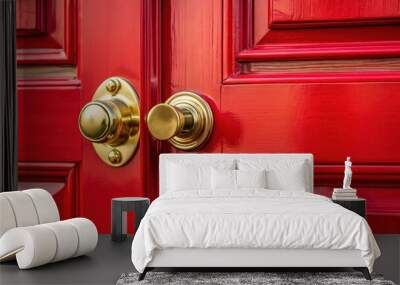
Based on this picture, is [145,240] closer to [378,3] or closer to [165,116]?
[165,116]

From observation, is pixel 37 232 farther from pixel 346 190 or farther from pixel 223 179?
pixel 346 190

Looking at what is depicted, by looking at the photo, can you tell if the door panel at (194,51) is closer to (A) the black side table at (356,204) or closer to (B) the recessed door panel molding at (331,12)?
(B) the recessed door panel molding at (331,12)

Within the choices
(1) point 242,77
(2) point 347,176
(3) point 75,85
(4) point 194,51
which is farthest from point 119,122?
(2) point 347,176

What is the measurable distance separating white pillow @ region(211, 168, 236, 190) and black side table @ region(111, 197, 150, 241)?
463mm

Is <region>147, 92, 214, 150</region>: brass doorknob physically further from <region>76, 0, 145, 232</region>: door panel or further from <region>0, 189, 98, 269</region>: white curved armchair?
<region>0, 189, 98, 269</region>: white curved armchair

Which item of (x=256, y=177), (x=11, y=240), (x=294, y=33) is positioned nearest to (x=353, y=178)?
(x=256, y=177)

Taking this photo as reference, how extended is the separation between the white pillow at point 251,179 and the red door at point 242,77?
281 mm

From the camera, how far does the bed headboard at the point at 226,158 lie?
478 cm

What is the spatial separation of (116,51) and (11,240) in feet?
5.46

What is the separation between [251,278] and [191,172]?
1.36m

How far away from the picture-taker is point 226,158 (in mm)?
4871

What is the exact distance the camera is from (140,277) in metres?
3.55

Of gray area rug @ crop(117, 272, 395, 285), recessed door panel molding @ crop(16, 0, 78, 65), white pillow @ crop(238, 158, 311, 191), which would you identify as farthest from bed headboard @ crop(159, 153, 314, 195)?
gray area rug @ crop(117, 272, 395, 285)

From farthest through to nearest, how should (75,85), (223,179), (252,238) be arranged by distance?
(75,85)
(223,179)
(252,238)
